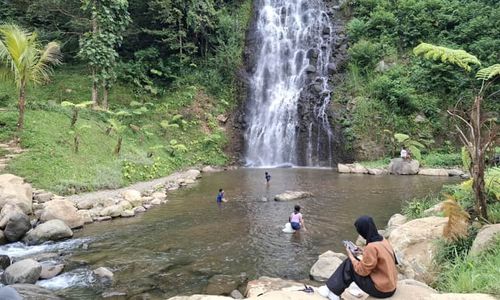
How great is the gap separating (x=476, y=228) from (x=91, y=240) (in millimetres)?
9445

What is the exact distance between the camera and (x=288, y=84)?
29.6 meters

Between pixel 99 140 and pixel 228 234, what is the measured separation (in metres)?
11.1

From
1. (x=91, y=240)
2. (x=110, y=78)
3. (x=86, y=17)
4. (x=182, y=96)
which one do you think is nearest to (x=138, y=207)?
(x=91, y=240)

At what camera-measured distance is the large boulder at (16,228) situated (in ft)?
34.7

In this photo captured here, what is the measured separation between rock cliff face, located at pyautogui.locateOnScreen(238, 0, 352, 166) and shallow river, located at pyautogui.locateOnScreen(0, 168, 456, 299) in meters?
8.10

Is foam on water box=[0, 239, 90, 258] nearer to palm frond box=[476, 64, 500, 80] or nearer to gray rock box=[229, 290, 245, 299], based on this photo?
gray rock box=[229, 290, 245, 299]

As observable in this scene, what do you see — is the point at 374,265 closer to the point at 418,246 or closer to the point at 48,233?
the point at 418,246

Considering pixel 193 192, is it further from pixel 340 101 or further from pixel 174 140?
pixel 340 101

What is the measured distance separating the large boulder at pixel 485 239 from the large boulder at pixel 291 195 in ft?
30.2

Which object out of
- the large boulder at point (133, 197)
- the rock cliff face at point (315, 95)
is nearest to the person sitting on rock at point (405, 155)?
the rock cliff face at point (315, 95)

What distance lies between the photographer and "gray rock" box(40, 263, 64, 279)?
26.9ft

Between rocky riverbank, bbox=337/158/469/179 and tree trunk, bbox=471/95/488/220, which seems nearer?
tree trunk, bbox=471/95/488/220

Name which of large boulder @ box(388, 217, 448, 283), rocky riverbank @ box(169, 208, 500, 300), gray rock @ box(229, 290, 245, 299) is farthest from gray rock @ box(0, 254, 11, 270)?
large boulder @ box(388, 217, 448, 283)

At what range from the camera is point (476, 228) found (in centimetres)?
721
